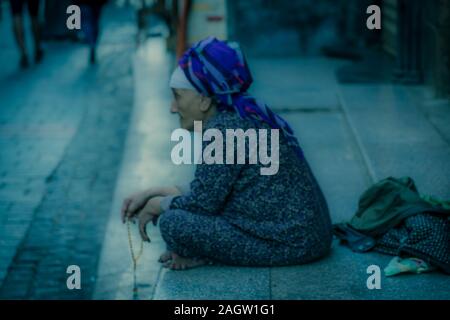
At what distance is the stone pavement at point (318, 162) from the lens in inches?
177

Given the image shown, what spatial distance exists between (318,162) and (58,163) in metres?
2.55

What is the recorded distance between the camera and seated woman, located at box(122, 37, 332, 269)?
451cm

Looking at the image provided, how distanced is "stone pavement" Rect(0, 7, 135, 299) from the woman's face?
5.51 ft

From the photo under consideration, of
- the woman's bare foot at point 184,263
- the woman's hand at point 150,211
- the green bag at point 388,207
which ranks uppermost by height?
the woman's hand at point 150,211

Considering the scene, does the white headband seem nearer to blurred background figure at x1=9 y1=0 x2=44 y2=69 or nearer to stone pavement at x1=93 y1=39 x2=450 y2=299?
stone pavement at x1=93 y1=39 x2=450 y2=299

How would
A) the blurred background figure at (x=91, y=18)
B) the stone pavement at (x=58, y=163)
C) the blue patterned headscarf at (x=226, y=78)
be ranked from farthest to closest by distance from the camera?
the blurred background figure at (x=91, y=18) → the stone pavement at (x=58, y=163) → the blue patterned headscarf at (x=226, y=78)

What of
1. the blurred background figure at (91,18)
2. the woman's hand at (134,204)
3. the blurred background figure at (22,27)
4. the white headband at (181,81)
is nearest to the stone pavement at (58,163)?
the blurred background figure at (22,27)

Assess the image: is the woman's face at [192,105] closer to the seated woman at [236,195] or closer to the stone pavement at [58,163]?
the seated woman at [236,195]

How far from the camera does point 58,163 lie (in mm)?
8398

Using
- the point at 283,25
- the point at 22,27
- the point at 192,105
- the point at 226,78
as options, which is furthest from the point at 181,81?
the point at 22,27

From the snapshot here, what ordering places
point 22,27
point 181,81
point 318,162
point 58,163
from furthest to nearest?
point 22,27
point 58,163
point 318,162
point 181,81

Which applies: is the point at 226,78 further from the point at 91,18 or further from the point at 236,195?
the point at 91,18

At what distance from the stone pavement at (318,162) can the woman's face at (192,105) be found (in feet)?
2.52
